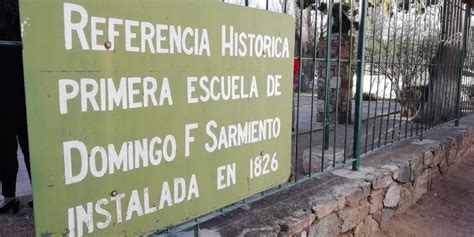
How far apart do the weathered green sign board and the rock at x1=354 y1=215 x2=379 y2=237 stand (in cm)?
127

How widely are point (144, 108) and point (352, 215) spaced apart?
6.26ft

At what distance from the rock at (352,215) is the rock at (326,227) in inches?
3.4

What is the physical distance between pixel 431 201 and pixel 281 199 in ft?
7.32

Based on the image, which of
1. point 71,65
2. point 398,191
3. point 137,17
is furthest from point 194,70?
point 398,191

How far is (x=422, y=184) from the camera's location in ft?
13.1

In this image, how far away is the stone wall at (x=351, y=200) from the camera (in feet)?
7.13

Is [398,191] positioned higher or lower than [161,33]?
lower

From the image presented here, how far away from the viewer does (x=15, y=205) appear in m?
2.76

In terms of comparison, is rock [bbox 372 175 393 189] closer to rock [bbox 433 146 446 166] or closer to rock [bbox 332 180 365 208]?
rock [bbox 332 180 365 208]

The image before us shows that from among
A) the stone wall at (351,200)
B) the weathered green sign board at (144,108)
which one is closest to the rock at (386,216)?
the stone wall at (351,200)

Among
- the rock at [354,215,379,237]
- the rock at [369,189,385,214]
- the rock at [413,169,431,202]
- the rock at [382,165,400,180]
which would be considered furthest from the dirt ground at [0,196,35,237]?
the rock at [413,169,431,202]

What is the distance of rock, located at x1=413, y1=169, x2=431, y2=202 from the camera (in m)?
3.87

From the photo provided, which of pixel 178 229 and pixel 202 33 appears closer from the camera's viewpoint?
pixel 202 33

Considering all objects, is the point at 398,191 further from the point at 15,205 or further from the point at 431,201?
the point at 15,205
